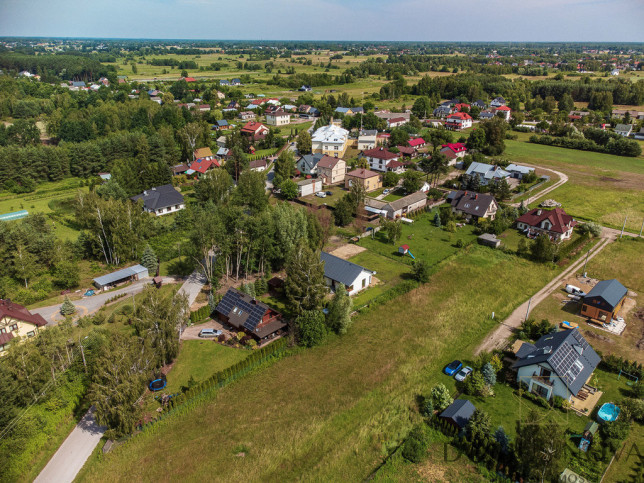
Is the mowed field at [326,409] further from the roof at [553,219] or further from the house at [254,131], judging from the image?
the house at [254,131]

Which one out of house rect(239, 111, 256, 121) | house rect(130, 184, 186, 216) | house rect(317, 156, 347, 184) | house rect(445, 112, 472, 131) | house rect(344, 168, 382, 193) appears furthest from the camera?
house rect(239, 111, 256, 121)

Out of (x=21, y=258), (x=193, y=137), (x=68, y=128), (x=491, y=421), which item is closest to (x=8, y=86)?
(x=68, y=128)

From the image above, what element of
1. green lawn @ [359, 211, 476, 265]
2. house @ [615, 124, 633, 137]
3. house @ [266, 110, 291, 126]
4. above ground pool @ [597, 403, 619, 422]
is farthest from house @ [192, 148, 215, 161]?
house @ [615, 124, 633, 137]

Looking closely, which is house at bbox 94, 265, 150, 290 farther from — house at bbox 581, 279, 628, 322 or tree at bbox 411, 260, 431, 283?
house at bbox 581, 279, 628, 322

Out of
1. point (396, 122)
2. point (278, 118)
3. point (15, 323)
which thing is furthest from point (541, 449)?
point (278, 118)

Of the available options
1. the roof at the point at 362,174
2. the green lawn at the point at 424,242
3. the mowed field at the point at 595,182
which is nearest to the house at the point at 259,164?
the roof at the point at 362,174

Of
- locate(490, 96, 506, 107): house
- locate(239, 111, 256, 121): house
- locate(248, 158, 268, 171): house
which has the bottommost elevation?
locate(248, 158, 268, 171): house
